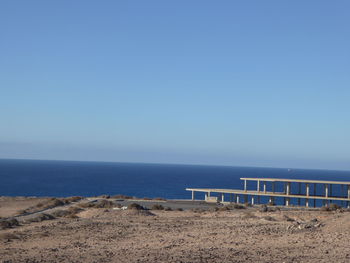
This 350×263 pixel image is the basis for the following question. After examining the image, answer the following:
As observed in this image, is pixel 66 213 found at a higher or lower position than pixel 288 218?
lower

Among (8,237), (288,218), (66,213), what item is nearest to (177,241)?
(8,237)

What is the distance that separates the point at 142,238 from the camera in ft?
77.6

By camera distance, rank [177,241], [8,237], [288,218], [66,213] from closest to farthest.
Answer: [177,241]
[8,237]
[288,218]
[66,213]

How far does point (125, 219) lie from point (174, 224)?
4.58 m

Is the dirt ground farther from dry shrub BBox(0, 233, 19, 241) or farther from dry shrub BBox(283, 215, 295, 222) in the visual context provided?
dry shrub BBox(283, 215, 295, 222)

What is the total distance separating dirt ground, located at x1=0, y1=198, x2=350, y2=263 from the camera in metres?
18.3

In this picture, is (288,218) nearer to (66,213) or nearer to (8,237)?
(66,213)

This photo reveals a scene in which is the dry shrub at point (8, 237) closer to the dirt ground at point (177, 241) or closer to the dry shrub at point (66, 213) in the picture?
the dirt ground at point (177, 241)

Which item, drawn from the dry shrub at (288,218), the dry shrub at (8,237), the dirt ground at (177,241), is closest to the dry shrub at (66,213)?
the dirt ground at (177,241)

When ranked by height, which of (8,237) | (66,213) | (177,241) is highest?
(177,241)

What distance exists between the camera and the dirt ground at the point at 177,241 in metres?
18.3

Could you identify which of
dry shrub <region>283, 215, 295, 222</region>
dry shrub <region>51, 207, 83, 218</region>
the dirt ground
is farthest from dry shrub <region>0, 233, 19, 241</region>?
dry shrub <region>283, 215, 295, 222</region>

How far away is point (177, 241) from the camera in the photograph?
22.2 metres

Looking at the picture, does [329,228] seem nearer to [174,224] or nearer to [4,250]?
[174,224]
